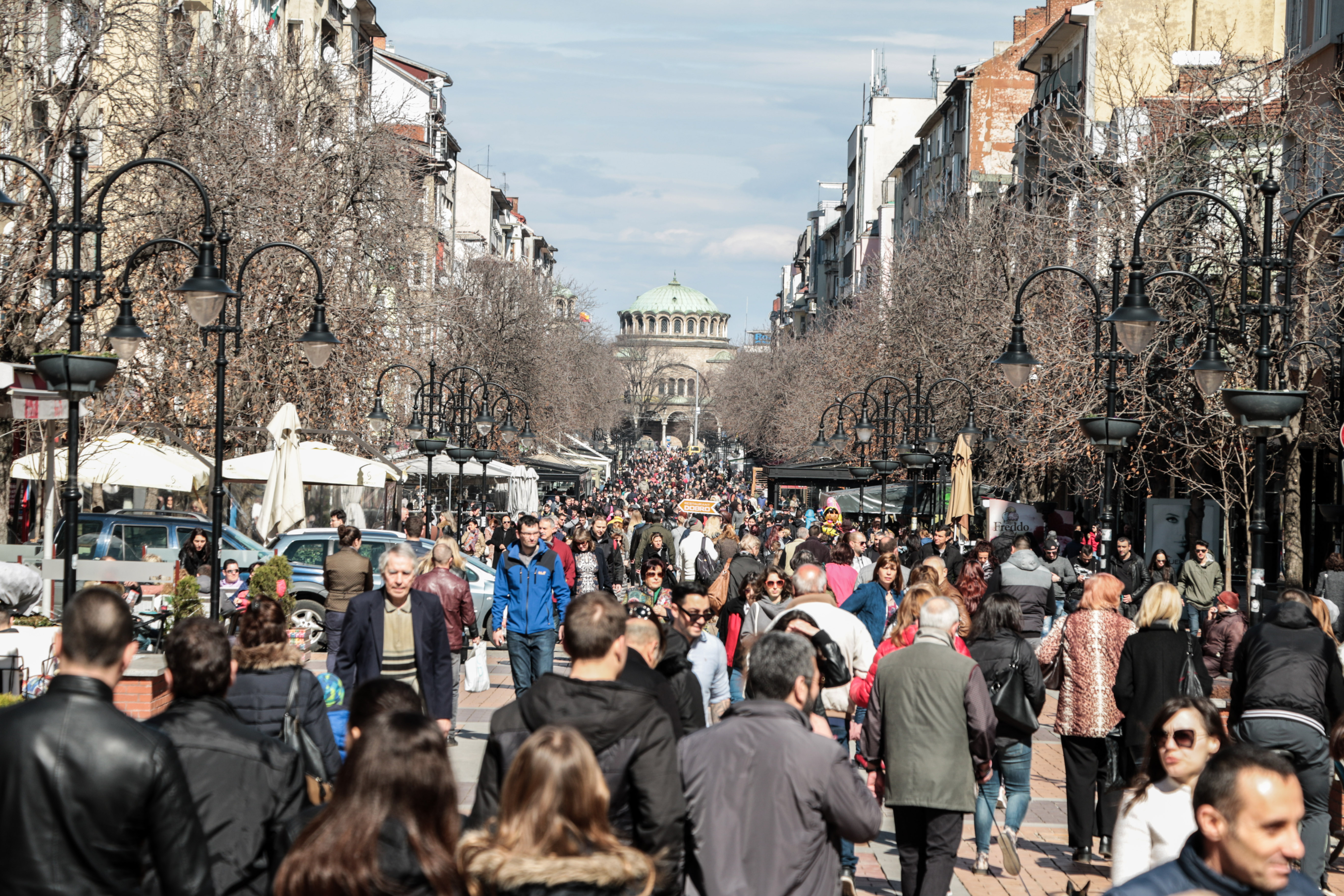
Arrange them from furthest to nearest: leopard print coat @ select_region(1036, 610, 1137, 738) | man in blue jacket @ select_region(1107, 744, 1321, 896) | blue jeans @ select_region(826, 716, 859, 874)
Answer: leopard print coat @ select_region(1036, 610, 1137, 738) → blue jeans @ select_region(826, 716, 859, 874) → man in blue jacket @ select_region(1107, 744, 1321, 896)

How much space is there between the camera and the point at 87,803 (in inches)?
153

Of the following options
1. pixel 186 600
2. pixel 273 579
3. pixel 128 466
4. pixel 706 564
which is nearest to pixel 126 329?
pixel 186 600

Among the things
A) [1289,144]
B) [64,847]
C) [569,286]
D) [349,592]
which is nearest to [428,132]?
[569,286]

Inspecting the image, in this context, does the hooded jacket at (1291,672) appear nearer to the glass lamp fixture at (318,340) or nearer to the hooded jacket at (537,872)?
the hooded jacket at (537,872)

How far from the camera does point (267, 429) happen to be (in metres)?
19.3

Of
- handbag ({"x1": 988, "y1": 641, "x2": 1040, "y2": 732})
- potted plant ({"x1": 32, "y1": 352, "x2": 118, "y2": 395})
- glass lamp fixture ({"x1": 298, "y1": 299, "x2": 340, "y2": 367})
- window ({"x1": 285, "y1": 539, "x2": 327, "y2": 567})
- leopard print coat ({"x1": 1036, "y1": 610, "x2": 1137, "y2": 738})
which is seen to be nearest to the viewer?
handbag ({"x1": 988, "y1": 641, "x2": 1040, "y2": 732})

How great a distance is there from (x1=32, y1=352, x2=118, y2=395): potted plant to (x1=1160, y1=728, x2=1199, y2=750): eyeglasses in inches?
298

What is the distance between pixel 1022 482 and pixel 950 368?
11.4 feet

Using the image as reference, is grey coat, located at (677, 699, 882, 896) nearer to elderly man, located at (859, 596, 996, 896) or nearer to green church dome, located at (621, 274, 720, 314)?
elderly man, located at (859, 596, 996, 896)

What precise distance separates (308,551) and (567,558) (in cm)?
472

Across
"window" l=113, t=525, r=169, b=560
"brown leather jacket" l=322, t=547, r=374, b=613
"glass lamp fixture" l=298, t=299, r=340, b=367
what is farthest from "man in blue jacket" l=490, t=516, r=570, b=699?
"window" l=113, t=525, r=169, b=560

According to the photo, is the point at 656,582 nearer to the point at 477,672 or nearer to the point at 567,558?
the point at 477,672

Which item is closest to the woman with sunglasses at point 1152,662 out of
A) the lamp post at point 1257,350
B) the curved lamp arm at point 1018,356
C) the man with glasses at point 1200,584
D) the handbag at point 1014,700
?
the handbag at point 1014,700

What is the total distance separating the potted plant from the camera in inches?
414
